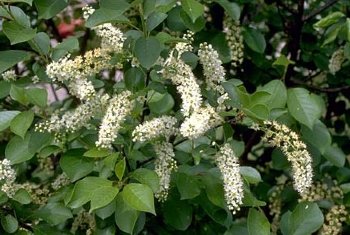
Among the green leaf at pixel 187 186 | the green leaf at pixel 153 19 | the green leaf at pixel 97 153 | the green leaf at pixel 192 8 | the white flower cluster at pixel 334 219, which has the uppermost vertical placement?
the green leaf at pixel 192 8

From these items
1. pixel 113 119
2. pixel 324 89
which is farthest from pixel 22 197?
pixel 324 89

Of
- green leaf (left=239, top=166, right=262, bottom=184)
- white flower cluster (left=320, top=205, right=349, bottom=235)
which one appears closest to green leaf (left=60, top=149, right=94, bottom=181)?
green leaf (left=239, top=166, right=262, bottom=184)

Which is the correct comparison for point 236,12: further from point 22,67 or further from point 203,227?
point 22,67

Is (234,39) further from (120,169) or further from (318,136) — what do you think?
(120,169)

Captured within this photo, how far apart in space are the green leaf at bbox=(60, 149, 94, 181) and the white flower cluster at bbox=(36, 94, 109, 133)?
3.1 inches

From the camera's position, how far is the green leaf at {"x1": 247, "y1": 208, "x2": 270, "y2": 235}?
1882mm

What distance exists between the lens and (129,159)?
6.35 ft

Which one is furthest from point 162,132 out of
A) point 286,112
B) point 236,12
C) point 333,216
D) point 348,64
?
point 348,64

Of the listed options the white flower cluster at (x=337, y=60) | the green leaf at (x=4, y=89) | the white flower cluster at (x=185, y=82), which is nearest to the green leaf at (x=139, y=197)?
the white flower cluster at (x=185, y=82)

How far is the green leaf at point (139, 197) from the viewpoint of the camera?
5.42ft

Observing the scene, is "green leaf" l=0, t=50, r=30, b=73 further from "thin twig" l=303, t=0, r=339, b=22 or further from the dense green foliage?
"thin twig" l=303, t=0, r=339, b=22

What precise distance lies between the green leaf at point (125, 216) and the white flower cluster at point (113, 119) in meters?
0.15

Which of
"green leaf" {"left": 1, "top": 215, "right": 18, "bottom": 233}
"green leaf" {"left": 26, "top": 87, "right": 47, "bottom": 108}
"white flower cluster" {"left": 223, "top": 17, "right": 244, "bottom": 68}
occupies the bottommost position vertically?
"green leaf" {"left": 1, "top": 215, "right": 18, "bottom": 233}

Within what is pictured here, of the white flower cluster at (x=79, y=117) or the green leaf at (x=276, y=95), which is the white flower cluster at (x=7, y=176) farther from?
the green leaf at (x=276, y=95)
